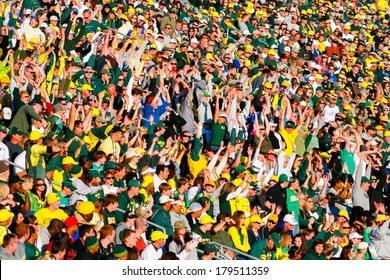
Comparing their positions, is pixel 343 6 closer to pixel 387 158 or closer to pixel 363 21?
pixel 363 21

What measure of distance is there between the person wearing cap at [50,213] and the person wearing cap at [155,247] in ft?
3.11

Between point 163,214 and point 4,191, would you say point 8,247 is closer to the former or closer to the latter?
point 4,191

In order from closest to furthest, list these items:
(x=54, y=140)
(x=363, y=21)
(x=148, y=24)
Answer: (x=54, y=140)
(x=148, y=24)
(x=363, y=21)

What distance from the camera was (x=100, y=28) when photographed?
17.8m

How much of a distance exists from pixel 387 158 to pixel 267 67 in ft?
10.6

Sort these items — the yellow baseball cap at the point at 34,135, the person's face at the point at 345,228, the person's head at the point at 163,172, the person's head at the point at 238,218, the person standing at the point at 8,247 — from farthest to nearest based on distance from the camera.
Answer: the person's face at the point at 345,228 < the person's head at the point at 163,172 < the yellow baseball cap at the point at 34,135 < the person's head at the point at 238,218 < the person standing at the point at 8,247

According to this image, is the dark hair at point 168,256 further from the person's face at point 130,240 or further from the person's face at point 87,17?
the person's face at point 87,17

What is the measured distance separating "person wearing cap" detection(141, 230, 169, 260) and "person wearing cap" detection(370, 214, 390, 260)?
13.1 feet

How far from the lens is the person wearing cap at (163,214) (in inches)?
464

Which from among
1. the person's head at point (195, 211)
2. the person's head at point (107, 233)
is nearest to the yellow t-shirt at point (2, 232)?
the person's head at point (107, 233)

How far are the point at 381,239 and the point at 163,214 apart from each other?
3609 mm

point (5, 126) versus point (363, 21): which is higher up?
point (5, 126)

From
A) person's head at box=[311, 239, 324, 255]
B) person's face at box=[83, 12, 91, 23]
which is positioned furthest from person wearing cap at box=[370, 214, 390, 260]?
person's face at box=[83, 12, 91, 23]
